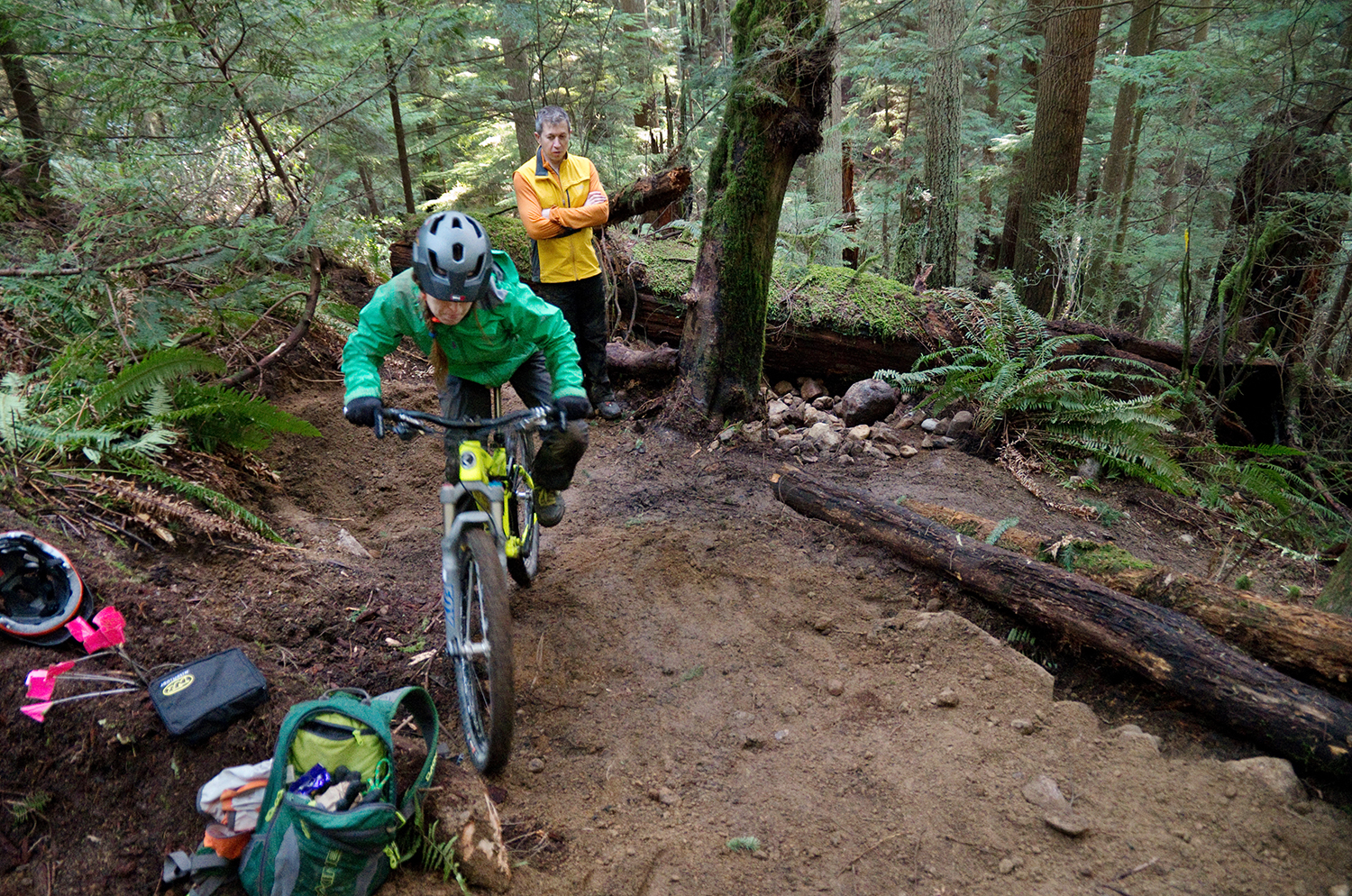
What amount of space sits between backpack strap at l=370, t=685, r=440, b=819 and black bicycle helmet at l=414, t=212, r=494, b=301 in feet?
5.81

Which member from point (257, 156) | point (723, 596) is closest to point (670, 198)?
point (257, 156)

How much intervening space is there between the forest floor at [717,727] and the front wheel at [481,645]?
0.59 feet

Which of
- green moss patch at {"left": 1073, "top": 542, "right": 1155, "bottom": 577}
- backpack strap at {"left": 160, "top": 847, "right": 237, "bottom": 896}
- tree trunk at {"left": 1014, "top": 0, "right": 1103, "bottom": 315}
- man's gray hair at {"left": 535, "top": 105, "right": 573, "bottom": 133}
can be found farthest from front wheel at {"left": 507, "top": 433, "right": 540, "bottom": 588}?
tree trunk at {"left": 1014, "top": 0, "right": 1103, "bottom": 315}

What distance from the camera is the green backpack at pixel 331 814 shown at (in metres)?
2.34

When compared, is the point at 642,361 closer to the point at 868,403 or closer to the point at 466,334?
the point at 868,403

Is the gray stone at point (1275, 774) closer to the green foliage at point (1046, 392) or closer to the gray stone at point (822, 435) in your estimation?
the green foliage at point (1046, 392)

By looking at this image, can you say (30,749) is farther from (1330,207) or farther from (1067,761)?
(1330,207)

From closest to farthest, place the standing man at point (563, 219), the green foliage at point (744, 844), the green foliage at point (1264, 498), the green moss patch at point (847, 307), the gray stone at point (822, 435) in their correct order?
1. the green foliage at point (744, 844)
2. the green foliage at point (1264, 498)
3. the standing man at point (563, 219)
4. the gray stone at point (822, 435)
5. the green moss patch at point (847, 307)

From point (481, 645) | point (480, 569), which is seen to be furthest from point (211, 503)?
point (481, 645)

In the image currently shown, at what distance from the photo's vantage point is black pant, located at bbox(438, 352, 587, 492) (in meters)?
3.96

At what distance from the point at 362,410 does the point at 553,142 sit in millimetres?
3776

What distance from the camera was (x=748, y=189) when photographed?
21.6 ft

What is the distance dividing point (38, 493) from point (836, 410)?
669cm

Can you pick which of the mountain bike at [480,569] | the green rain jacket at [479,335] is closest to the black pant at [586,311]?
the green rain jacket at [479,335]
